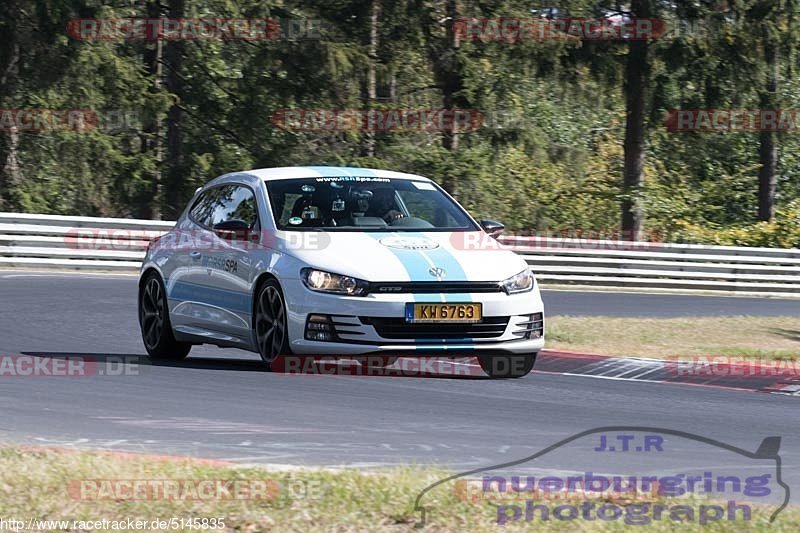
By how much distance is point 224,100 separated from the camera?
116 ft

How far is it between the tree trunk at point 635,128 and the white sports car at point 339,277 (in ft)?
69.2

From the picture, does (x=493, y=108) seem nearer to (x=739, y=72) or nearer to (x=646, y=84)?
(x=646, y=84)

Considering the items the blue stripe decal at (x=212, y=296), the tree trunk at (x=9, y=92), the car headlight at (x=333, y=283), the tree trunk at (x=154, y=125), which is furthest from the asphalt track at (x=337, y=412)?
A: the tree trunk at (x=154, y=125)

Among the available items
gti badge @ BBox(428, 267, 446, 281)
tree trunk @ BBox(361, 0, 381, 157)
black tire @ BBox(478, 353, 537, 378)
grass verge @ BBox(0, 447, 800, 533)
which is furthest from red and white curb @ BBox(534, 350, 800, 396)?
tree trunk @ BBox(361, 0, 381, 157)

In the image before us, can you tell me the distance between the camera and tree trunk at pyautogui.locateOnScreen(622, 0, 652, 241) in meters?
32.4

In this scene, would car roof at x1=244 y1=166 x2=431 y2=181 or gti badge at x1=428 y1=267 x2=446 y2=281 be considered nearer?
gti badge at x1=428 y1=267 x2=446 y2=281

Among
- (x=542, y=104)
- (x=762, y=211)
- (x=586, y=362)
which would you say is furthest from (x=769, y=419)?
(x=542, y=104)

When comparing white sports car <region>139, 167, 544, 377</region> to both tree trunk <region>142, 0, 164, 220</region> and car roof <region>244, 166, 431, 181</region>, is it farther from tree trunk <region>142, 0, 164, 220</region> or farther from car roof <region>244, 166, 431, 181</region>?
tree trunk <region>142, 0, 164, 220</region>

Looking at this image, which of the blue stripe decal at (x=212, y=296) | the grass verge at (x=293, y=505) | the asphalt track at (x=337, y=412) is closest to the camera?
the grass verge at (x=293, y=505)

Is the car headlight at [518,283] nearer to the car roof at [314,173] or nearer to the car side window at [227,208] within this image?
the car roof at [314,173]

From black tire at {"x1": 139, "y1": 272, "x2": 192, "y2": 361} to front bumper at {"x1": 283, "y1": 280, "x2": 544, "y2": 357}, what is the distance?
7.21ft

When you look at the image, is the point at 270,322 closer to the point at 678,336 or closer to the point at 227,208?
the point at 227,208

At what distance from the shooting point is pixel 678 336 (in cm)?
1598

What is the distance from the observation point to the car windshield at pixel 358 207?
11.3m
